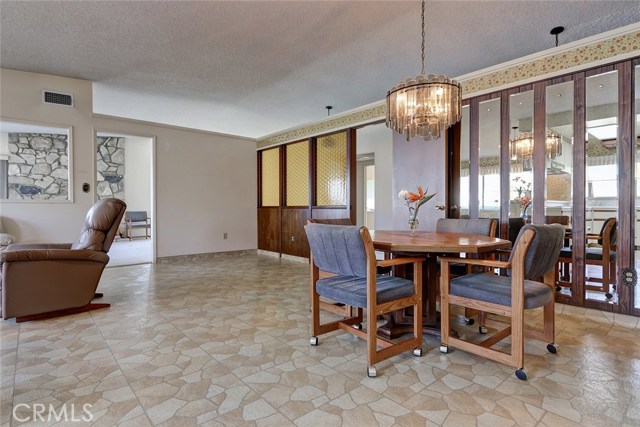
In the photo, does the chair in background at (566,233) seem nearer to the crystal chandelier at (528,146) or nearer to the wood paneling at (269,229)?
the crystal chandelier at (528,146)

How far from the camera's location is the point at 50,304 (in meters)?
2.76

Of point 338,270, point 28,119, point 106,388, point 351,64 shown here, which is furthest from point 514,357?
point 28,119

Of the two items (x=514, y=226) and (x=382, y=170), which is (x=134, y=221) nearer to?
(x=382, y=170)

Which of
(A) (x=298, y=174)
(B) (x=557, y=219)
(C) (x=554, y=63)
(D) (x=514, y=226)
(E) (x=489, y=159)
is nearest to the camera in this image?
(C) (x=554, y=63)

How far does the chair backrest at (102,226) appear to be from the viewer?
3031mm

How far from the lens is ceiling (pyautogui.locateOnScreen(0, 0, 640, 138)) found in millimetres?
2805

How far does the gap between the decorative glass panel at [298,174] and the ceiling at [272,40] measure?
1.20 meters

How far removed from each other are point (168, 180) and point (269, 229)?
6.82 feet

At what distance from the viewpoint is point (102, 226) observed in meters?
3.09

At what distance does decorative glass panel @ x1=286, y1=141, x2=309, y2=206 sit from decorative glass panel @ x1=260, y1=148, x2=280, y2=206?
1.07 ft

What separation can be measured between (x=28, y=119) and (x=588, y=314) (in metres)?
6.67

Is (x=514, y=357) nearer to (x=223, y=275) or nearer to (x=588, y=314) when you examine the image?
(x=588, y=314)

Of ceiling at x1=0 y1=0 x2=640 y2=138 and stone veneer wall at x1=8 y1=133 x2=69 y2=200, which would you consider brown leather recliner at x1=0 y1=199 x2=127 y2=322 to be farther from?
stone veneer wall at x1=8 y1=133 x2=69 y2=200

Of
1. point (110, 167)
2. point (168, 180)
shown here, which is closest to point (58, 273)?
point (168, 180)
